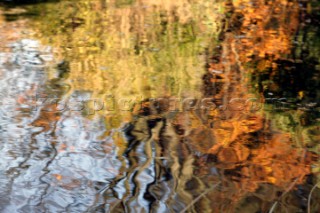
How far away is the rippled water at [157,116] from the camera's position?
348cm

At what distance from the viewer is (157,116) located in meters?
4.83

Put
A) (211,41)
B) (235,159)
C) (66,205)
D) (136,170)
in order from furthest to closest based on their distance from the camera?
1. (211,41)
2. (235,159)
3. (136,170)
4. (66,205)

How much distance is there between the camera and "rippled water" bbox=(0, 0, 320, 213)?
11.4ft

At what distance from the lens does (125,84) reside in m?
5.71

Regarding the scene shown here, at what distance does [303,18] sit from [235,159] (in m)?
6.45

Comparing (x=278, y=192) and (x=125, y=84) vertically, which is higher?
(x=125, y=84)

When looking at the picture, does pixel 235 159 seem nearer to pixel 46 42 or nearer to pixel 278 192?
pixel 278 192

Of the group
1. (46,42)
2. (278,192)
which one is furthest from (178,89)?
(46,42)

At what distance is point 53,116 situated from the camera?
477cm

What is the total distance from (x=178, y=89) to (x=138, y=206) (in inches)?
98.6

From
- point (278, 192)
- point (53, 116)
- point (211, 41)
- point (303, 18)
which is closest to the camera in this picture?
point (278, 192)

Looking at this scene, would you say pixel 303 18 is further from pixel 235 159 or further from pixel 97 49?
pixel 235 159

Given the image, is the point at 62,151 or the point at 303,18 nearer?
the point at 62,151

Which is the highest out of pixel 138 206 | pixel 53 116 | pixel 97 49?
pixel 97 49
